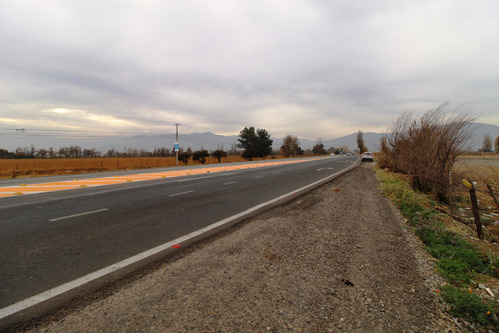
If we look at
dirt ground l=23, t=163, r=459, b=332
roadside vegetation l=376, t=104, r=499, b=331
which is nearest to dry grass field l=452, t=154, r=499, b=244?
roadside vegetation l=376, t=104, r=499, b=331

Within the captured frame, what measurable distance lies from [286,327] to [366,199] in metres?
7.10

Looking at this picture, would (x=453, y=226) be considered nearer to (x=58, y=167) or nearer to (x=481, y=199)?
(x=481, y=199)

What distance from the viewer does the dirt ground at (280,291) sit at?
6.90 ft

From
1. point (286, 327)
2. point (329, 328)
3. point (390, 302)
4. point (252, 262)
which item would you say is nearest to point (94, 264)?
point (252, 262)

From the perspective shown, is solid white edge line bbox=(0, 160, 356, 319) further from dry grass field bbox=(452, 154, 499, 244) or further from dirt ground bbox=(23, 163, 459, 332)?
dry grass field bbox=(452, 154, 499, 244)

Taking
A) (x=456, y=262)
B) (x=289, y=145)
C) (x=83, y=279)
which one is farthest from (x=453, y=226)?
(x=289, y=145)

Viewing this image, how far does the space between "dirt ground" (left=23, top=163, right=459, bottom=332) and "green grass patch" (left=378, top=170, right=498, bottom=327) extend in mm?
170

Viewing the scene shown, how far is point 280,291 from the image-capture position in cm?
258

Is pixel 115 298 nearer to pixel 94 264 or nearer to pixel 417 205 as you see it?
pixel 94 264

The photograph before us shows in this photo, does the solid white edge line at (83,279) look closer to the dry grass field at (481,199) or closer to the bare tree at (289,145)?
the dry grass field at (481,199)

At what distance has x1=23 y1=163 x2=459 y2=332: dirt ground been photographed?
2.10 m

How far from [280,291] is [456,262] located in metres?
2.74

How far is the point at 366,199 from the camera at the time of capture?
8016 millimetres

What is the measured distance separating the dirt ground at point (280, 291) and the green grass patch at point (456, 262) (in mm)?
170
